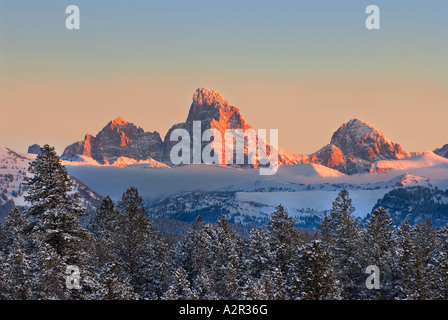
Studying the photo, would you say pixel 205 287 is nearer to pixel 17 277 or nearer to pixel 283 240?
pixel 283 240

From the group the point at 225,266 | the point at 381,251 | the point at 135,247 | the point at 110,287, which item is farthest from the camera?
the point at 225,266

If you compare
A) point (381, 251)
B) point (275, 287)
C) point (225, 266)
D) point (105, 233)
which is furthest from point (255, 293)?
point (105, 233)

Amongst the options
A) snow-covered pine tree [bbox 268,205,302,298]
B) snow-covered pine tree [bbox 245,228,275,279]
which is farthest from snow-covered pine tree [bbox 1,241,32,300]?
snow-covered pine tree [bbox 268,205,302,298]

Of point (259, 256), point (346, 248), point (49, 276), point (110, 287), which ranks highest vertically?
point (49, 276)

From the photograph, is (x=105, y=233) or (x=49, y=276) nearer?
(x=49, y=276)

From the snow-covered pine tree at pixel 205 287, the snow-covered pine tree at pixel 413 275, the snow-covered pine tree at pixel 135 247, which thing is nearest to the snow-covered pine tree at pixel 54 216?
the snow-covered pine tree at pixel 205 287

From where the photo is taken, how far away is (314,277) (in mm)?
50750

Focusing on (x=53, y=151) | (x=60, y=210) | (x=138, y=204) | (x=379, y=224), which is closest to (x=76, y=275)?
(x=60, y=210)

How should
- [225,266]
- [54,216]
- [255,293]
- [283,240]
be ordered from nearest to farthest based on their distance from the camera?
[54,216] < [255,293] < [283,240] < [225,266]

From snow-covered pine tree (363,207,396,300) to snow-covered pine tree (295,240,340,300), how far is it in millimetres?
19540

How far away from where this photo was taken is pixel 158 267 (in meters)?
75.4

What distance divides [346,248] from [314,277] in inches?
1092

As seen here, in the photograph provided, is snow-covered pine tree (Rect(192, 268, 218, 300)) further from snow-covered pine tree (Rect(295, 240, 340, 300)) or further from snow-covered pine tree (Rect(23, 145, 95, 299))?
snow-covered pine tree (Rect(23, 145, 95, 299))
